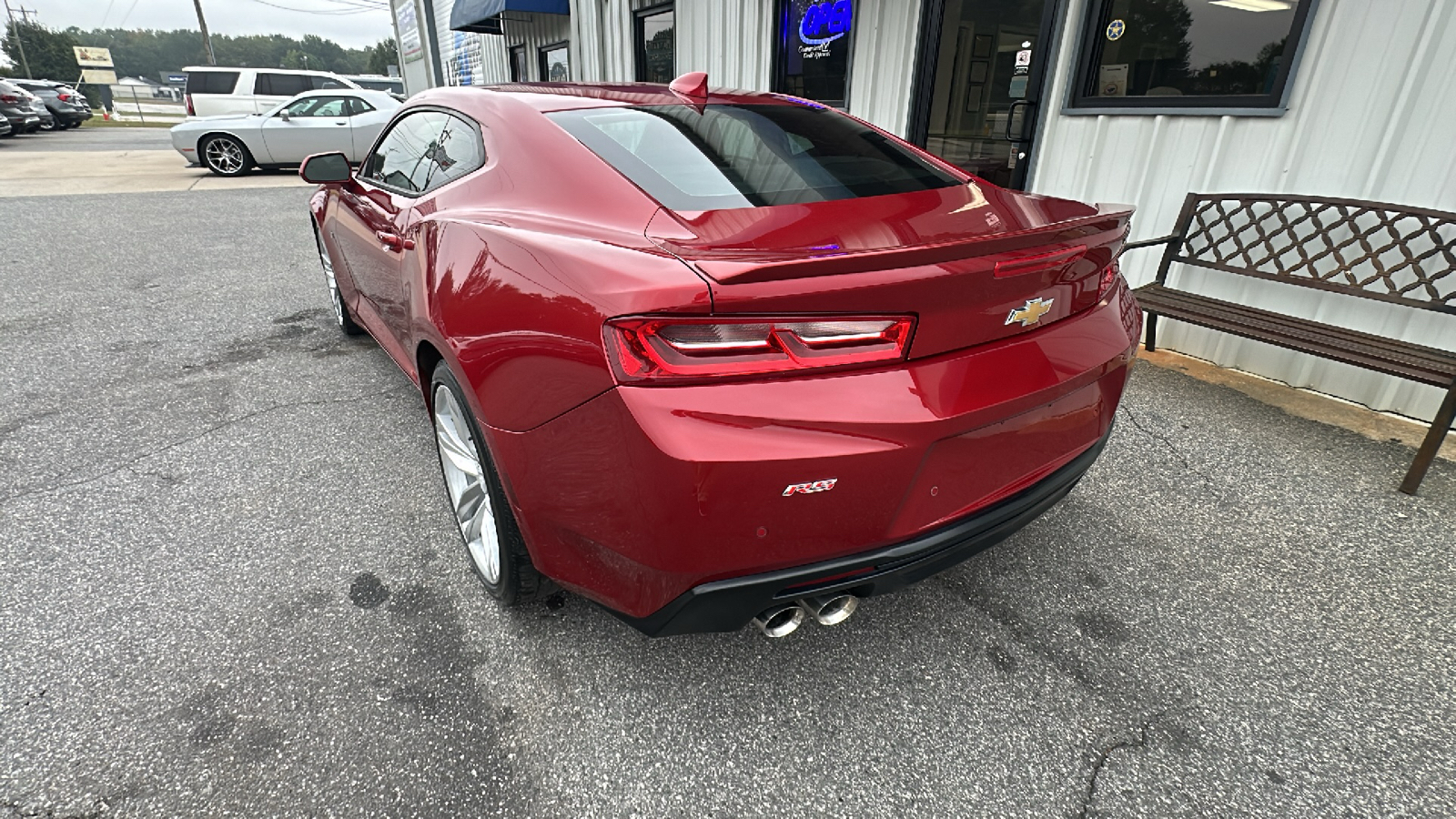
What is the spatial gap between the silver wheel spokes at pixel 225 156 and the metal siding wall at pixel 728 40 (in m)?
8.43

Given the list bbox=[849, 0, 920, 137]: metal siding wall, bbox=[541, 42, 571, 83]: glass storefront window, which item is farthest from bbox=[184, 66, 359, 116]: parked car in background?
bbox=[849, 0, 920, 137]: metal siding wall

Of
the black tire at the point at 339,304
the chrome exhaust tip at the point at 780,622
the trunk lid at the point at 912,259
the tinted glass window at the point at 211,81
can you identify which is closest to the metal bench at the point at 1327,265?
the trunk lid at the point at 912,259

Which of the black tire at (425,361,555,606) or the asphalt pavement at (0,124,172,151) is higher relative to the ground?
the black tire at (425,361,555,606)

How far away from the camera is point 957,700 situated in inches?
70.9

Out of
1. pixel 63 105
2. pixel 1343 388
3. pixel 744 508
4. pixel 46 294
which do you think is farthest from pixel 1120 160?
pixel 63 105

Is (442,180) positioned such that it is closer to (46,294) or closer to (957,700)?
(957,700)

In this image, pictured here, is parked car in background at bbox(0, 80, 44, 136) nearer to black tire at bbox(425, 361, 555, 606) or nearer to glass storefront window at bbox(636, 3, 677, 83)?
glass storefront window at bbox(636, 3, 677, 83)

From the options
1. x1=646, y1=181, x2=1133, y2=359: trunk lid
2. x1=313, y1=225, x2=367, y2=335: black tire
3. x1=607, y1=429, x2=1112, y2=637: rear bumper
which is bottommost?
x1=313, y1=225, x2=367, y2=335: black tire

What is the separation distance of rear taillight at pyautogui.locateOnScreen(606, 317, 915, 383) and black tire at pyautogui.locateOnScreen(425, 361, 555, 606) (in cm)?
65

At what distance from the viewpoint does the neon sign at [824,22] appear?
6.27 m

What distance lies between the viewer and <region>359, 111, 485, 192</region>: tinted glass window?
236 centimetres

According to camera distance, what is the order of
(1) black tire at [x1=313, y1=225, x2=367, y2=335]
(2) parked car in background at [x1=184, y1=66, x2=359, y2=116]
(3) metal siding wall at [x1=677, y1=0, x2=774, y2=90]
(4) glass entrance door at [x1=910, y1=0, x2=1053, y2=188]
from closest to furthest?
(1) black tire at [x1=313, y1=225, x2=367, y2=335]
(4) glass entrance door at [x1=910, y1=0, x2=1053, y2=188]
(3) metal siding wall at [x1=677, y1=0, x2=774, y2=90]
(2) parked car in background at [x1=184, y1=66, x2=359, y2=116]

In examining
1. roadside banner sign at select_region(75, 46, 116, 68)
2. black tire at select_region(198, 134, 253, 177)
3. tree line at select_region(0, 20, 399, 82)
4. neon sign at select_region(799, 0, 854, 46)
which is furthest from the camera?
tree line at select_region(0, 20, 399, 82)

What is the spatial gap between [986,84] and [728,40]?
3.34 meters
